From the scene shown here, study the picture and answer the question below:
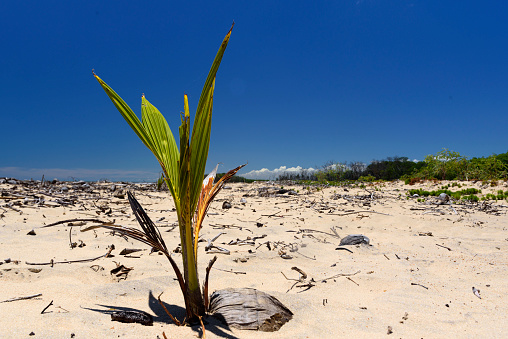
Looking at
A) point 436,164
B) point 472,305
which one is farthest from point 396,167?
point 472,305

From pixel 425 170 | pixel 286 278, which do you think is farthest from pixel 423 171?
pixel 286 278

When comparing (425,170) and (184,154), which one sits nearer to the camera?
(184,154)

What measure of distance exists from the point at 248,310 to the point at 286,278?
1129 millimetres

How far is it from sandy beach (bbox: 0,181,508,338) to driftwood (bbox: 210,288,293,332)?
7cm

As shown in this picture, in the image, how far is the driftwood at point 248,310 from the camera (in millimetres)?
1870

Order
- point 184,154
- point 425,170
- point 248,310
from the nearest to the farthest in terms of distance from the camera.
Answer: point 184,154, point 248,310, point 425,170

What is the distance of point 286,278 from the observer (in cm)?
297

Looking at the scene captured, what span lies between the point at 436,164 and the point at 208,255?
22309 mm

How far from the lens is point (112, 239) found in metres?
3.93

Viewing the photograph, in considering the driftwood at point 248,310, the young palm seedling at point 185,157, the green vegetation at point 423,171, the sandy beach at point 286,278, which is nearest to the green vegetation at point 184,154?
the young palm seedling at point 185,157

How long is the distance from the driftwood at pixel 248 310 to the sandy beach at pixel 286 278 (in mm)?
66

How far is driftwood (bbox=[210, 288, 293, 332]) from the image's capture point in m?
1.87

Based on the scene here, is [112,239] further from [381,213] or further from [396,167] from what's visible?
[396,167]

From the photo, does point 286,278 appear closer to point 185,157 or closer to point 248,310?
point 248,310
